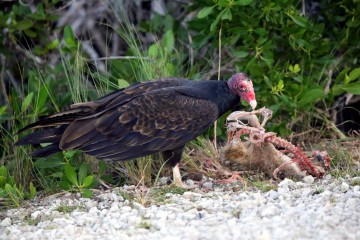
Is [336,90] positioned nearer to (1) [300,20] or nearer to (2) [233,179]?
(1) [300,20]

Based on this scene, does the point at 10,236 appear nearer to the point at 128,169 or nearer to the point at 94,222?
the point at 94,222

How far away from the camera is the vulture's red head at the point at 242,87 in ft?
18.2

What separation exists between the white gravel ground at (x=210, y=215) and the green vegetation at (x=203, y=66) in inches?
21.1

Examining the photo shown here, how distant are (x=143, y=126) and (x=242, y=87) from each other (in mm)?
763

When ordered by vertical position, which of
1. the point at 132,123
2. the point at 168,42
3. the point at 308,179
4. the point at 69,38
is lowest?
the point at 308,179

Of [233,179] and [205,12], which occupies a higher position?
[205,12]

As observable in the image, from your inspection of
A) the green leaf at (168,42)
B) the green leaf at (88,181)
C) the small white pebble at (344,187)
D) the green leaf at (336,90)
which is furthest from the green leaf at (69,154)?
the green leaf at (336,90)

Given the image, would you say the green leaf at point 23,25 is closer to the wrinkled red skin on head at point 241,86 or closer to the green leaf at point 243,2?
the green leaf at point 243,2

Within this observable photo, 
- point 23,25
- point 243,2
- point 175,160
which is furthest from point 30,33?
point 175,160

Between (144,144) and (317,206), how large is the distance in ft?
4.86

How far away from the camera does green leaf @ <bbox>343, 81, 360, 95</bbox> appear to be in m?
6.35

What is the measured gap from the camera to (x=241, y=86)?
555 centimetres

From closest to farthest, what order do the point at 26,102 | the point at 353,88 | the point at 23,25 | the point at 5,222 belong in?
the point at 5,222 < the point at 26,102 < the point at 353,88 < the point at 23,25

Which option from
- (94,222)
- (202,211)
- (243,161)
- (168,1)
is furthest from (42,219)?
(168,1)
